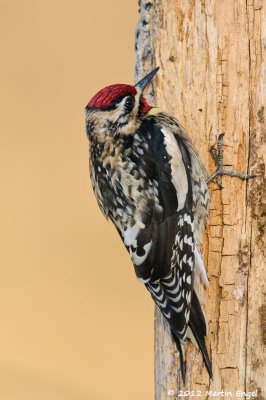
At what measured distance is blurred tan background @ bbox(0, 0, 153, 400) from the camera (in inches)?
220

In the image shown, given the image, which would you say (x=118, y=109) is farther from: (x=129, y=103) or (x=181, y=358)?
(x=181, y=358)

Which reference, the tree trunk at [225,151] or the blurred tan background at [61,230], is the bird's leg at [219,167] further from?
the blurred tan background at [61,230]

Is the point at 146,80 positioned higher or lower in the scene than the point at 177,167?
higher

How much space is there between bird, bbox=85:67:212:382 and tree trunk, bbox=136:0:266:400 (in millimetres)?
58

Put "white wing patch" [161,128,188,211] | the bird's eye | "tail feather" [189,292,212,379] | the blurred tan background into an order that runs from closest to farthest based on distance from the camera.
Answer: "tail feather" [189,292,212,379], "white wing patch" [161,128,188,211], the bird's eye, the blurred tan background

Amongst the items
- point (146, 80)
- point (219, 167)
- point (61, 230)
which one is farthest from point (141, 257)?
point (61, 230)

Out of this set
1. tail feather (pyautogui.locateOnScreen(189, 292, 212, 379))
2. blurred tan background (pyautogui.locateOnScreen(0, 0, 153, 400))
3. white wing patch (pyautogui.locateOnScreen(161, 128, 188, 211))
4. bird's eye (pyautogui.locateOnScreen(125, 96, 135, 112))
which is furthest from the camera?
blurred tan background (pyautogui.locateOnScreen(0, 0, 153, 400))

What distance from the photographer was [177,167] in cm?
346

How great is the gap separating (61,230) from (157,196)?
Answer: 276 centimetres

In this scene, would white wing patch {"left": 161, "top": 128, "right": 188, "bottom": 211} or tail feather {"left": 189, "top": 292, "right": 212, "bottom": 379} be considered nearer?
tail feather {"left": 189, "top": 292, "right": 212, "bottom": 379}

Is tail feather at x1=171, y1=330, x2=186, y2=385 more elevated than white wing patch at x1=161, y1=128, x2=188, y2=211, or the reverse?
white wing patch at x1=161, y1=128, x2=188, y2=211

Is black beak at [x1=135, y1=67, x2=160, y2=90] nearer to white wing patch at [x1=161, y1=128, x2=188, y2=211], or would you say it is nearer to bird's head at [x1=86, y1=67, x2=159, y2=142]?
bird's head at [x1=86, y1=67, x2=159, y2=142]

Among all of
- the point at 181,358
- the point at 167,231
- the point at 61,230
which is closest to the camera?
the point at 181,358

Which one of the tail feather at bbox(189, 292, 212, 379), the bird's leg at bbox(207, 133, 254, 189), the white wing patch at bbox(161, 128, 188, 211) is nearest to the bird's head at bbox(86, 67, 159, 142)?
the white wing patch at bbox(161, 128, 188, 211)
